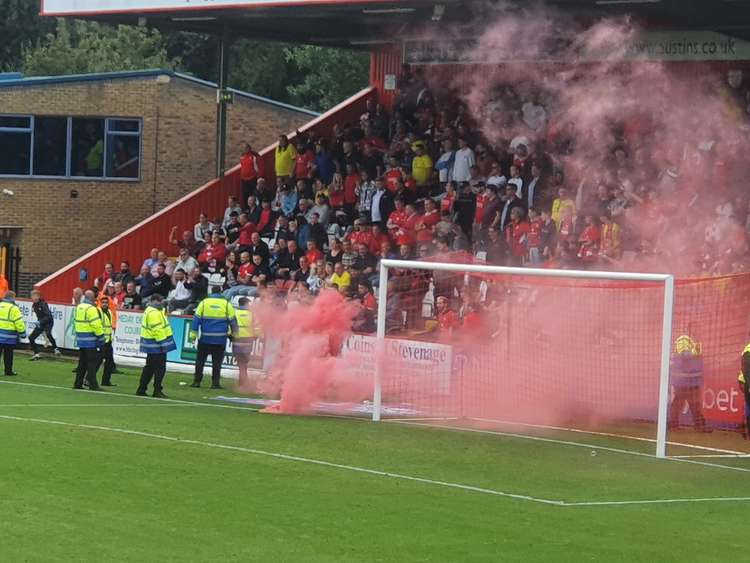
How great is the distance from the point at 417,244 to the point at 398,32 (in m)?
7.41

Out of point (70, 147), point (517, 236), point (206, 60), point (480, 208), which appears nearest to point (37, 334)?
Answer: point (480, 208)

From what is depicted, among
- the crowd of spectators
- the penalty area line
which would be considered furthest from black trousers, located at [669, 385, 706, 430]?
the penalty area line

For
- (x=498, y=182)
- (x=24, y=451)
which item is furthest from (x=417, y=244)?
(x=24, y=451)

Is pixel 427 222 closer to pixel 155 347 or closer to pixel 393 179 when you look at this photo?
pixel 393 179

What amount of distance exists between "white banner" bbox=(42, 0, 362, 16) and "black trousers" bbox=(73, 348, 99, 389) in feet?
26.2

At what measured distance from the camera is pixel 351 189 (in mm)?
30953

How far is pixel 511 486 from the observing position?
15.1m

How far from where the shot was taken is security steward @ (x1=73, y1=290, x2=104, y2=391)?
76.8ft

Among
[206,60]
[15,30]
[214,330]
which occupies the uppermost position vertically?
[15,30]

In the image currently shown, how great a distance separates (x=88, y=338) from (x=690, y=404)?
9476 mm

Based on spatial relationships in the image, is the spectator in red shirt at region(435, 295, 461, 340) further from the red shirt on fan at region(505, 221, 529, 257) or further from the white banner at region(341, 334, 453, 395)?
the red shirt on fan at region(505, 221, 529, 257)

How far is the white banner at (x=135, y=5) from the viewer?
28.3 meters

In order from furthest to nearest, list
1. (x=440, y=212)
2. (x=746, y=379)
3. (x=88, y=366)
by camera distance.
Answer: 1. (x=440, y=212)
2. (x=88, y=366)
3. (x=746, y=379)

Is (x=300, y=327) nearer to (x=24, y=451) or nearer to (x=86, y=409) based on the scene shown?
(x=86, y=409)
